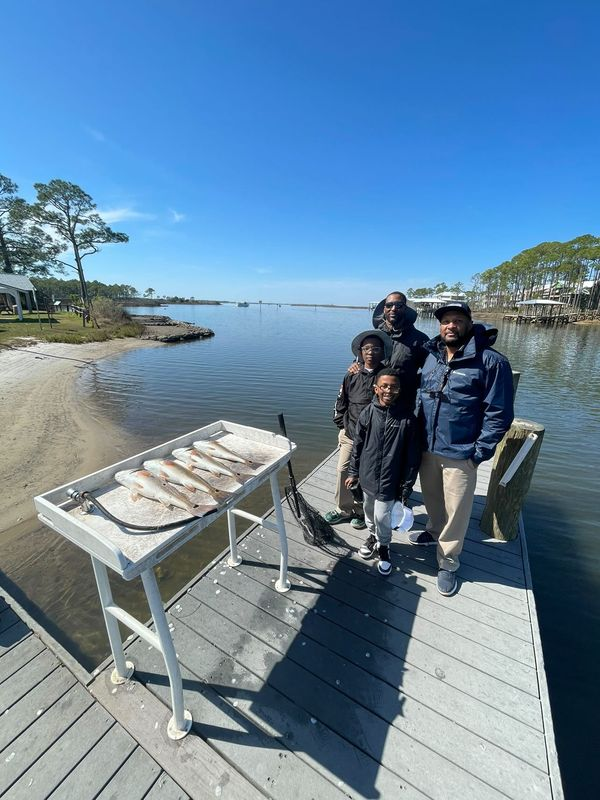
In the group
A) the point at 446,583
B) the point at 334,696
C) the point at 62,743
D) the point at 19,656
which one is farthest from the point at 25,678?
the point at 446,583

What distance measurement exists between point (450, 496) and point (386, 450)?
72 cm

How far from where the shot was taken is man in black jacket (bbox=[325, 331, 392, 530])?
3.19m

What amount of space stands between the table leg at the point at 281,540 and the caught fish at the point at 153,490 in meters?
0.94

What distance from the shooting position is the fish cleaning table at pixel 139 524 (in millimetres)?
1502

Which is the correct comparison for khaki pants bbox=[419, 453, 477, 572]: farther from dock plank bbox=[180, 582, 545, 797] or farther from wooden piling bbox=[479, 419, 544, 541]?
dock plank bbox=[180, 582, 545, 797]

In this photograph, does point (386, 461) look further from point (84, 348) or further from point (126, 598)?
point (84, 348)

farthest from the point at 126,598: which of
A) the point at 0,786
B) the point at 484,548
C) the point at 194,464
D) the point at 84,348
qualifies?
the point at 84,348

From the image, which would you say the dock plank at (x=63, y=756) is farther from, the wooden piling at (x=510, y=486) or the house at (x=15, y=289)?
the house at (x=15, y=289)

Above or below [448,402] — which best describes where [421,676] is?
below

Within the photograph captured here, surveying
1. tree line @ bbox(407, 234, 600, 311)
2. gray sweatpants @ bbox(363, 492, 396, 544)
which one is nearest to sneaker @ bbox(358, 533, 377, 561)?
gray sweatpants @ bbox(363, 492, 396, 544)

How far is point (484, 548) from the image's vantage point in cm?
356

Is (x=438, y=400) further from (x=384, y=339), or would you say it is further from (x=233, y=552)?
(x=233, y=552)

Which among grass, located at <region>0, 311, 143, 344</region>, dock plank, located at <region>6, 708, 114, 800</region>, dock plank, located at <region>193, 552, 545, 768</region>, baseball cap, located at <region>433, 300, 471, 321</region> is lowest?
dock plank, located at <region>193, 552, 545, 768</region>

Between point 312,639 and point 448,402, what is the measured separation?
220 cm
